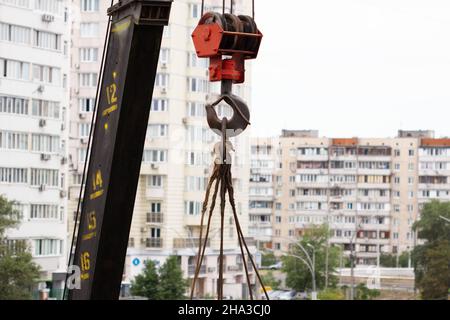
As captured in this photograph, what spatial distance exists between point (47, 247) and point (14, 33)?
412 cm

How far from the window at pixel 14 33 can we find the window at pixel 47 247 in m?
3.80

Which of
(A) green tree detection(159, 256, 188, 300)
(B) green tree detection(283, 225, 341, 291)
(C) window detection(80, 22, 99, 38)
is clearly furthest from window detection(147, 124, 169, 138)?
(B) green tree detection(283, 225, 341, 291)

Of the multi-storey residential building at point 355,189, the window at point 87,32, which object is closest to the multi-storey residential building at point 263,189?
the multi-storey residential building at point 355,189

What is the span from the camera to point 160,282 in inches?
1076

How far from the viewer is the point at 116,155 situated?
177 inches

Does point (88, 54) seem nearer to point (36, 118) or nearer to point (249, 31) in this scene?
point (36, 118)

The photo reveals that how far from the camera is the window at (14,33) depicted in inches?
947

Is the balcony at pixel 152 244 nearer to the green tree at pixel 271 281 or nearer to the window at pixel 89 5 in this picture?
the window at pixel 89 5

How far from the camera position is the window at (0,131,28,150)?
24241 millimetres

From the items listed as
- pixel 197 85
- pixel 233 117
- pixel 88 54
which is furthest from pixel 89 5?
pixel 233 117

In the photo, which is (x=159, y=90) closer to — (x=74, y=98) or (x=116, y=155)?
(x=74, y=98)

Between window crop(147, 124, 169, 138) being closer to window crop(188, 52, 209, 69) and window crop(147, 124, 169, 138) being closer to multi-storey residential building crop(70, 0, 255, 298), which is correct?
multi-storey residential building crop(70, 0, 255, 298)

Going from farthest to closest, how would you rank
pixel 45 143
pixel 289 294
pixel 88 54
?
pixel 289 294 → pixel 88 54 → pixel 45 143
